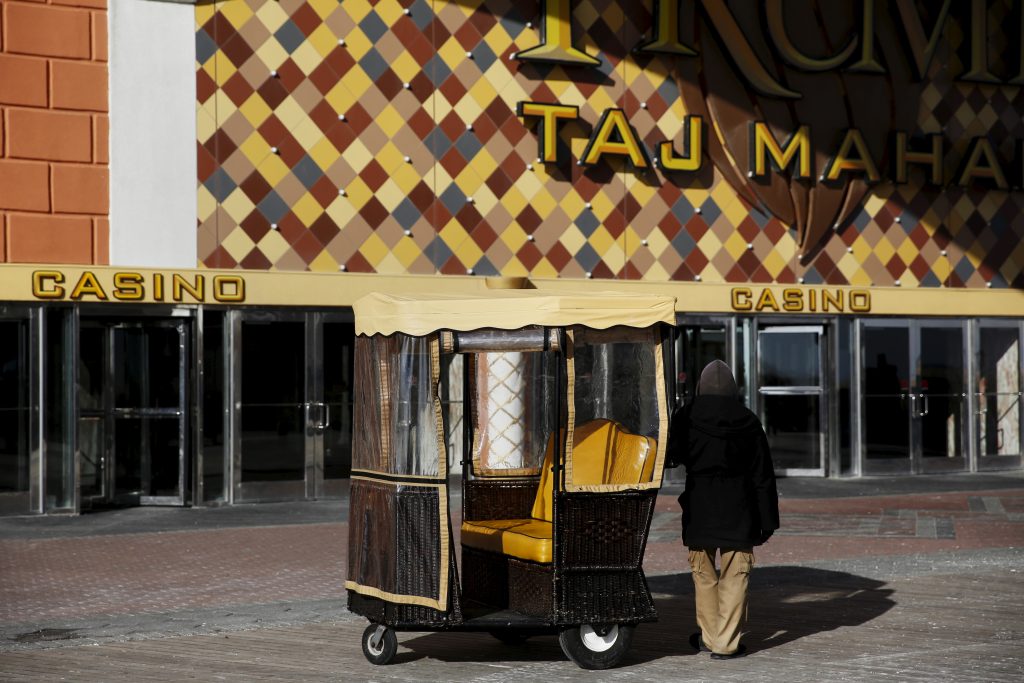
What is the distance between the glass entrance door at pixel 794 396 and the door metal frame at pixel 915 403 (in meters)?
0.62

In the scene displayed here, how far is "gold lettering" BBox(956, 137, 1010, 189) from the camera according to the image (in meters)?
23.2

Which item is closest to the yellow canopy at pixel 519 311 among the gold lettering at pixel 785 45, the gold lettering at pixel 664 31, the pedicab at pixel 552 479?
the pedicab at pixel 552 479

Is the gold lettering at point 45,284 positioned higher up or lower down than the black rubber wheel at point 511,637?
higher up

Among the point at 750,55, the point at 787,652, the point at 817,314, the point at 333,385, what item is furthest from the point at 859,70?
the point at 787,652

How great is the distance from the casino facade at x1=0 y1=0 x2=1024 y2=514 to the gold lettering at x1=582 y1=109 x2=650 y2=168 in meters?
0.05

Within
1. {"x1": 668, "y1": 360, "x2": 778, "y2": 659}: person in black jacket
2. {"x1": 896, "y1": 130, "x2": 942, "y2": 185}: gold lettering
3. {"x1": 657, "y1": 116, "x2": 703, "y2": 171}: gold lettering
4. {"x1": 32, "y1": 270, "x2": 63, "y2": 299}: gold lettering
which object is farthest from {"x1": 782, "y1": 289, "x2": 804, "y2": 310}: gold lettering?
{"x1": 668, "y1": 360, "x2": 778, "y2": 659}: person in black jacket

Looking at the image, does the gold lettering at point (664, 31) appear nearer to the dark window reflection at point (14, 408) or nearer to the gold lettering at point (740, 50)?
the gold lettering at point (740, 50)

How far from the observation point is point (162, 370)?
18688 millimetres

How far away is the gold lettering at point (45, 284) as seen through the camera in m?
17.7

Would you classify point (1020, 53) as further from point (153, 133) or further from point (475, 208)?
point (153, 133)

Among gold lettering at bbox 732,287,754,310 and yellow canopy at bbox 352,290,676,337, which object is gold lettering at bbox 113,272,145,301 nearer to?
gold lettering at bbox 732,287,754,310

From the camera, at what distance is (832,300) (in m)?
22.2

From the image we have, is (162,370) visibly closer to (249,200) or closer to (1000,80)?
(249,200)

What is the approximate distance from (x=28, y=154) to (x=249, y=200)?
2665 mm
